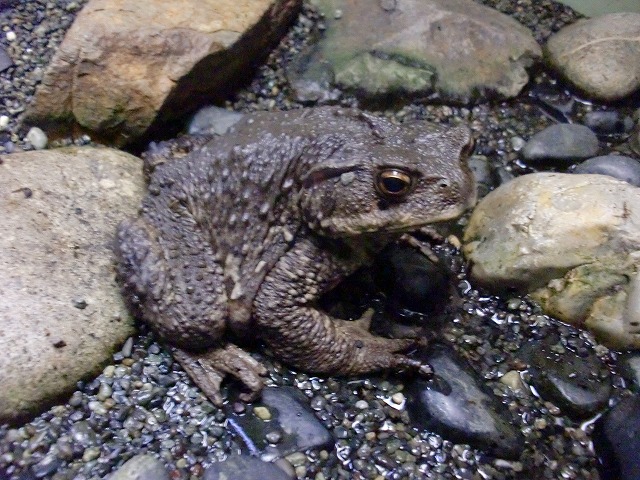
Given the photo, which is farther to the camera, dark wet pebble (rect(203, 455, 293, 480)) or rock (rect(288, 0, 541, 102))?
rock (rect(288, 0, 541, 102))

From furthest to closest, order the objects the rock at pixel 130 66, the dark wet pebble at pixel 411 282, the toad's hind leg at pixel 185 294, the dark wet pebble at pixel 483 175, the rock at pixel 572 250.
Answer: the dark wet pebble at pixel 483 175 < the rock at pixel 130 66 < the dark wet pebble at pixel 411 282 < the rock at pixel 572 250 < the toad's hind leg at pixel 185 294

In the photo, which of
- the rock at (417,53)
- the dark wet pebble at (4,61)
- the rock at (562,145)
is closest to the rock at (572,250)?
the rock at (562,145)

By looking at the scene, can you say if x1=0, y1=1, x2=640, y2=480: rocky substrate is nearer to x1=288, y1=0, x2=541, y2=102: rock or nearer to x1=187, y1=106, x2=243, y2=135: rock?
x1=187, y1=106, x2=243, y2=135: rock

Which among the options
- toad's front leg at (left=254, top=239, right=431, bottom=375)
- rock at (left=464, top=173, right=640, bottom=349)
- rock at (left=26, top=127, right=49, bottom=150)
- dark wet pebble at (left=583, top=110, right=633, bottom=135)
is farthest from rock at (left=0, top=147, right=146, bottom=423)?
dark wet pebble at (left=583, top=110, right=633, bottom=135)

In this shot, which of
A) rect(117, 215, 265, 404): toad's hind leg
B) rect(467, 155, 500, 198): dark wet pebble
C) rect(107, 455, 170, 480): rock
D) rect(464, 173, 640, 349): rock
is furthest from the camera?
rect(467, 155, 500, 198): dark wet pebble

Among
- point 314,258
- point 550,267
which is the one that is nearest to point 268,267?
point 314,258

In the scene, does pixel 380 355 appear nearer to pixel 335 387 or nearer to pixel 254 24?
pixel 335 387

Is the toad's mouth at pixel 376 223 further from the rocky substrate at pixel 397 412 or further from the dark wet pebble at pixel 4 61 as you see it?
the dark wet pebble at pixel 4 61
